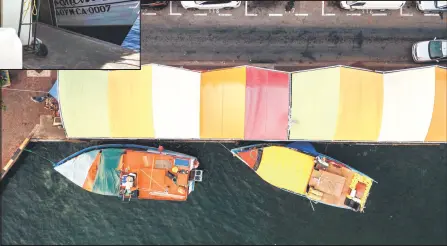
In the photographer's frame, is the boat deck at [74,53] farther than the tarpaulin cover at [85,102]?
No

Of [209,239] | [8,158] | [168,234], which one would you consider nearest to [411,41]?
[209,239]

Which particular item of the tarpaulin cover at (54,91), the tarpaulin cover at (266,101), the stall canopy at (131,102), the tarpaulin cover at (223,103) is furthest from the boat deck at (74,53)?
the tarpaulin cover at (266,101)

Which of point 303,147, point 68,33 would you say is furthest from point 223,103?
point 68,33

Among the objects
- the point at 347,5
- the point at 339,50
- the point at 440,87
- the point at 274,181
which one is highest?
the point at 347,5

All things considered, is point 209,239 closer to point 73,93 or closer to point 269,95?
point 269,95

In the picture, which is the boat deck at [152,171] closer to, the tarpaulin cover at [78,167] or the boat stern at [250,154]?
the tarpaulin cover at [78,167]

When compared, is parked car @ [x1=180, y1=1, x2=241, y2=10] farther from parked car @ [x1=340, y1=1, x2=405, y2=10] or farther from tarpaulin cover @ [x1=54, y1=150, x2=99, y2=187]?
tarpaulin cover @ [x1=54, y1=150, x2=99, y2=187]

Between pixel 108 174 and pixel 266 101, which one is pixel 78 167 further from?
pixel 266 101
